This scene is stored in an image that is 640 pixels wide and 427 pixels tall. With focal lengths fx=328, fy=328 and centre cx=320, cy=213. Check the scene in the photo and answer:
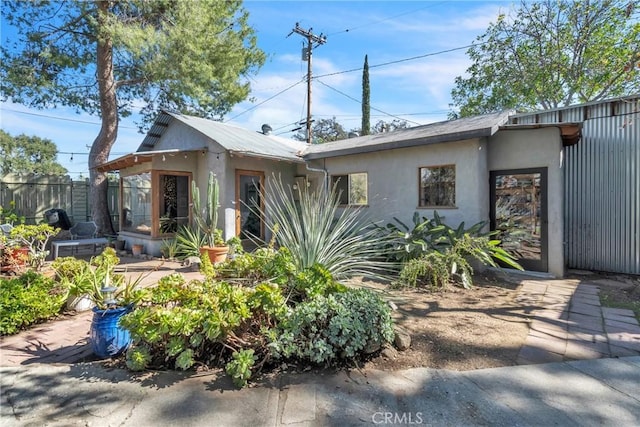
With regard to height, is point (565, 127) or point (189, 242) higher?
point (565, 127)

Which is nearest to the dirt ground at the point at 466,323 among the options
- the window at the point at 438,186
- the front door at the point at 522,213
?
the front door at the point at 522,213

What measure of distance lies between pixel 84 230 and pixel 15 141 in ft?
125

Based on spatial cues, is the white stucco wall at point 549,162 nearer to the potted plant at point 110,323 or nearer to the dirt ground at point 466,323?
the dirt ground at point 466,323

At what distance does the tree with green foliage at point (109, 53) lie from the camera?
10.6 meters

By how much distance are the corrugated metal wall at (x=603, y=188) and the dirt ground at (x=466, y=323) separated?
1.18 m

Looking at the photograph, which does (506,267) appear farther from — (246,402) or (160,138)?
(160,138)

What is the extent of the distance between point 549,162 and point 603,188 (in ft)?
5.89

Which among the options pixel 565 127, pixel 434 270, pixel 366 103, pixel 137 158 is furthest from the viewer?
pixel 366 103

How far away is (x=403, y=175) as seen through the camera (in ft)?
29.2

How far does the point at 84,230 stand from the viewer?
10836mm

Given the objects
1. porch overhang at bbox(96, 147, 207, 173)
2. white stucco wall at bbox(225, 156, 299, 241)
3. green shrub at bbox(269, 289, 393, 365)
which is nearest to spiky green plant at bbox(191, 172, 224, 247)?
white stucco wall at bbox(225, 156, 299, 241)

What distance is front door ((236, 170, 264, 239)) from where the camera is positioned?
967 cm

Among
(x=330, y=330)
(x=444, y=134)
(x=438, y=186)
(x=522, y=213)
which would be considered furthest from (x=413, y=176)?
(x=330, y=330)

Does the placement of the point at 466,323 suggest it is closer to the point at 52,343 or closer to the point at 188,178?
the point at 52,343
